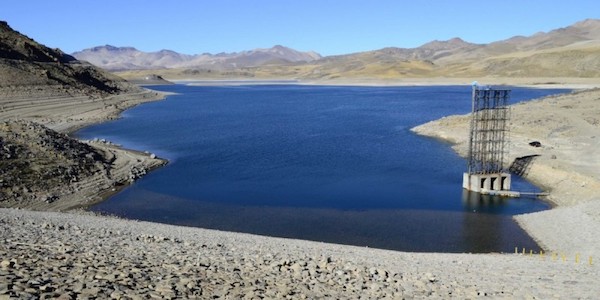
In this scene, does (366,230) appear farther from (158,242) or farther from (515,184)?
(515,184)

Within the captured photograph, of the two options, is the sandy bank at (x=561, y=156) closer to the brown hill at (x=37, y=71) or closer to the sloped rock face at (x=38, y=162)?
the sloped rock face at (x=38, y=162)

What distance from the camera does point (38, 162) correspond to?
1554 inches

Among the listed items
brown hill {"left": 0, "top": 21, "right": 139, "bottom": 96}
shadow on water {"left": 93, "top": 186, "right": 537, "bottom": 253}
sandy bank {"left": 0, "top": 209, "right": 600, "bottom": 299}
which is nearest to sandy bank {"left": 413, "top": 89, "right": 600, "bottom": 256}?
shadow on water {"left": 93, "top": 186, "right": 537, "bottom": 253}

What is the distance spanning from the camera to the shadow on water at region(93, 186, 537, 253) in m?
28.2

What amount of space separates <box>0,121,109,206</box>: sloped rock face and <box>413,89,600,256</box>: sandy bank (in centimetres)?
3201

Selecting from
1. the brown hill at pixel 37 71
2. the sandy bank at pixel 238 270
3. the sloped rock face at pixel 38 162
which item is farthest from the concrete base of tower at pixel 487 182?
the brown hill at pixel 37 71

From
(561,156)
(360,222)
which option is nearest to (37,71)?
(360,222)

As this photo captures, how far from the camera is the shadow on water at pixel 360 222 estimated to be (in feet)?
92.6

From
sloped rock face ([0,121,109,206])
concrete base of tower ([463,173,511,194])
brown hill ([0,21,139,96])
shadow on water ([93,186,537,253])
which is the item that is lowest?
shadow on water ([93,186,537,253])

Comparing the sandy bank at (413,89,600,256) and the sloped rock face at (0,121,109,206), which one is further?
the sloped rock face at (0,121,109,206)

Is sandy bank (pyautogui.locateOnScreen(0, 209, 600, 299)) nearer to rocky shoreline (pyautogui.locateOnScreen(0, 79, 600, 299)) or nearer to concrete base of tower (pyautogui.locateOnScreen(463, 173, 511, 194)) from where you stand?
rocky shoreline (pyautogui.locateOnScreen(0, 79, 600, 299))

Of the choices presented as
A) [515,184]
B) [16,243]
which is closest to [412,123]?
[515,184]

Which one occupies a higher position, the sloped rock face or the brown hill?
the brown hill

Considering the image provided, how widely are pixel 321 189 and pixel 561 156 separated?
22917 millimetres
